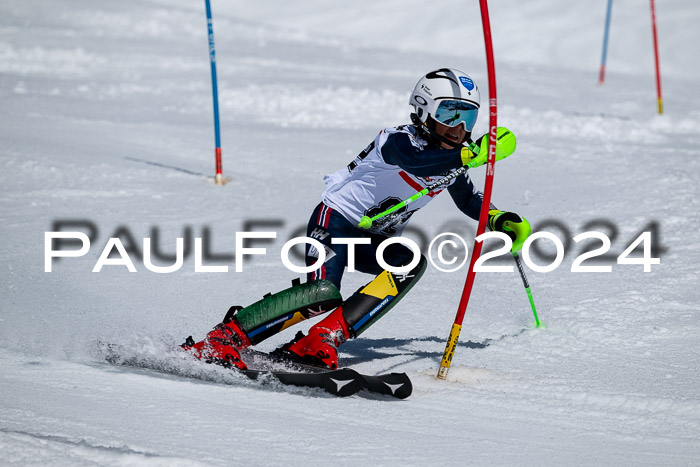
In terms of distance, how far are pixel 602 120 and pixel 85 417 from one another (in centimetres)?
1078

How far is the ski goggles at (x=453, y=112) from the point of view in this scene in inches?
166

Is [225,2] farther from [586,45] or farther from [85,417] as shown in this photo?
[85,417]

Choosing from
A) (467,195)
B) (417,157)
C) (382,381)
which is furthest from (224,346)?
(467,195)


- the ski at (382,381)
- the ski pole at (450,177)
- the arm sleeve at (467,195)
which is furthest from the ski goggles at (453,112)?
the ski at (382,381)

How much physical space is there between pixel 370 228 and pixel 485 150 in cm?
87

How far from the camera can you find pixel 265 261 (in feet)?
23.7

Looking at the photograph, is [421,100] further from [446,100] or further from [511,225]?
[511,225]

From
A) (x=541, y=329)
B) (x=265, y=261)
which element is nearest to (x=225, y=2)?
(x=265, y=261)

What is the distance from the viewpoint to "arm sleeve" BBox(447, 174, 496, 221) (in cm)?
475

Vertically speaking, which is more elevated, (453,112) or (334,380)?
(453,112)

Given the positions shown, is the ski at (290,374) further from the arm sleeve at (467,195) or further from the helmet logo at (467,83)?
the helmet logo at (467,83)

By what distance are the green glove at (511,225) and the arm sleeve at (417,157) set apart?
0.59 metres

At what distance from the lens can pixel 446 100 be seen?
4.20 m

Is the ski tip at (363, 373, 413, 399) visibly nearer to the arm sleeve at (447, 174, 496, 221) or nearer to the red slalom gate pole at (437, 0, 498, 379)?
the red slalom gate pole at (437, 0, 498, 379)
